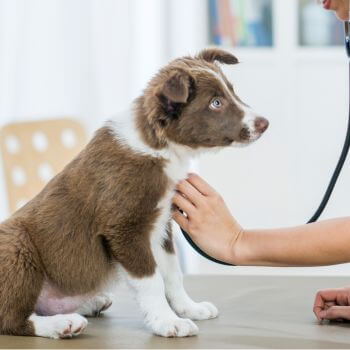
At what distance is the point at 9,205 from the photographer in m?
3.25

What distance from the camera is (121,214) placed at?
160 centimetres

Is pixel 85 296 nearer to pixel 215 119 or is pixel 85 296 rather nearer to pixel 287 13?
pixel 215 119

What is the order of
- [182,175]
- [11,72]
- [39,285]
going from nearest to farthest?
[39,285] < [182,175] < [11,72]

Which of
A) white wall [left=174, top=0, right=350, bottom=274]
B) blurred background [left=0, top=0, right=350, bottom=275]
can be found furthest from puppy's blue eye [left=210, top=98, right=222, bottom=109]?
white wall [left=174, top=0, right=350, bottom=274]

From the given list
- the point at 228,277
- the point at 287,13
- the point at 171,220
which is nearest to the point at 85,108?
the point at 287,13

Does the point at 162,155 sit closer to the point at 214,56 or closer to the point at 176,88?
the point at 176,88

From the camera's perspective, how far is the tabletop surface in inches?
57.7

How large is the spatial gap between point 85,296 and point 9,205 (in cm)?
163

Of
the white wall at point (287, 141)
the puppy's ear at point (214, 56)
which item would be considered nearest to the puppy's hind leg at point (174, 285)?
the puppy's ear at point (214, 56)

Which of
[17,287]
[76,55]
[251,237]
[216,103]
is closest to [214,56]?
[216,103]

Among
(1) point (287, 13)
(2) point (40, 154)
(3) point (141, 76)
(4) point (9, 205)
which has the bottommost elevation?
(4) point (9, 205)

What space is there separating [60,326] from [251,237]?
17.9 inches

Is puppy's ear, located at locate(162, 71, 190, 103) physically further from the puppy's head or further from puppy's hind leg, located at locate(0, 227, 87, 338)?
puppy's hind leg, located at locate(0, 227, 87, 338)

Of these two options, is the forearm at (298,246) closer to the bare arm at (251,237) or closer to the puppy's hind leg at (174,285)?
the bare arm at (251,237)
